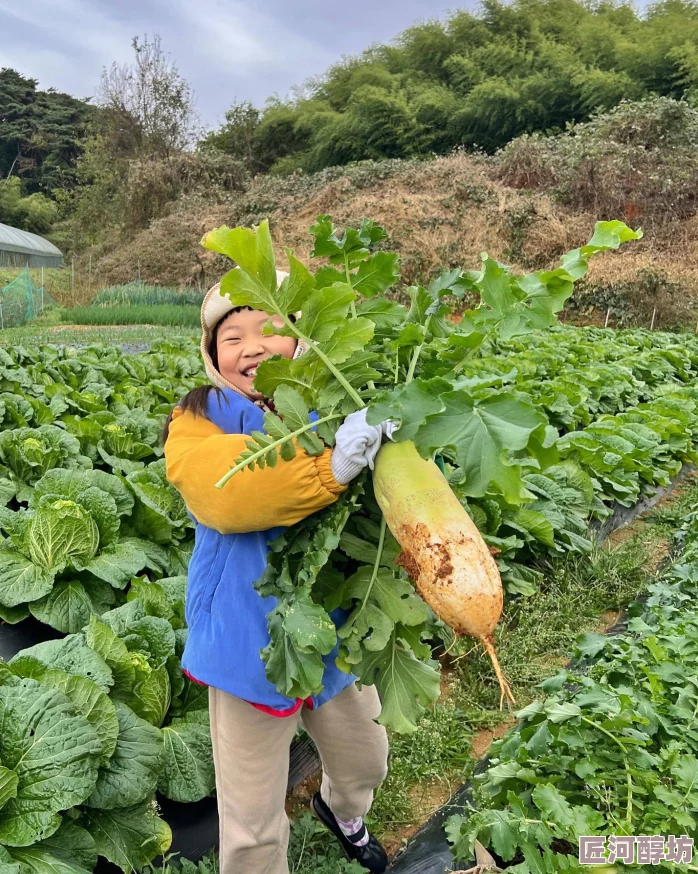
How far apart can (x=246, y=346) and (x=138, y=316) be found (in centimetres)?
1415

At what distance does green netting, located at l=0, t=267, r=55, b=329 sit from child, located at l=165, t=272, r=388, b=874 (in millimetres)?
15694

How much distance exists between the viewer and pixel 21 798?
1814mm

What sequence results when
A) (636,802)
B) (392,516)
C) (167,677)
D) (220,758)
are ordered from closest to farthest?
(392,516), (636,802), (220,758), (167,677)

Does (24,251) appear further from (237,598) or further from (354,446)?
(354,446)

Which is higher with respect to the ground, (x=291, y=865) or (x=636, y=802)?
(x=636, y=802)

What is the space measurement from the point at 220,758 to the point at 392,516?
3.09 feet

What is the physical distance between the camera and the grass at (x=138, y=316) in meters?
15.0

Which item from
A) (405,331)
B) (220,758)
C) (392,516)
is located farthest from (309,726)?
(405,331)

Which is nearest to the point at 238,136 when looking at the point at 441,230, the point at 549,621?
the point at 441,230

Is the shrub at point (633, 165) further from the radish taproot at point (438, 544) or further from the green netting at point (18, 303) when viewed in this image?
the radish taproot at point (438, 544)

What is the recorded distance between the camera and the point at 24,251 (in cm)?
2914

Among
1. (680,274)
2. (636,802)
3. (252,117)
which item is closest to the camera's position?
(636,802)

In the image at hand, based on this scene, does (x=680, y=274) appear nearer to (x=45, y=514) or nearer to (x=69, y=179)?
(x=45, y=514)

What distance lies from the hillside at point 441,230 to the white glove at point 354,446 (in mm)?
17879
